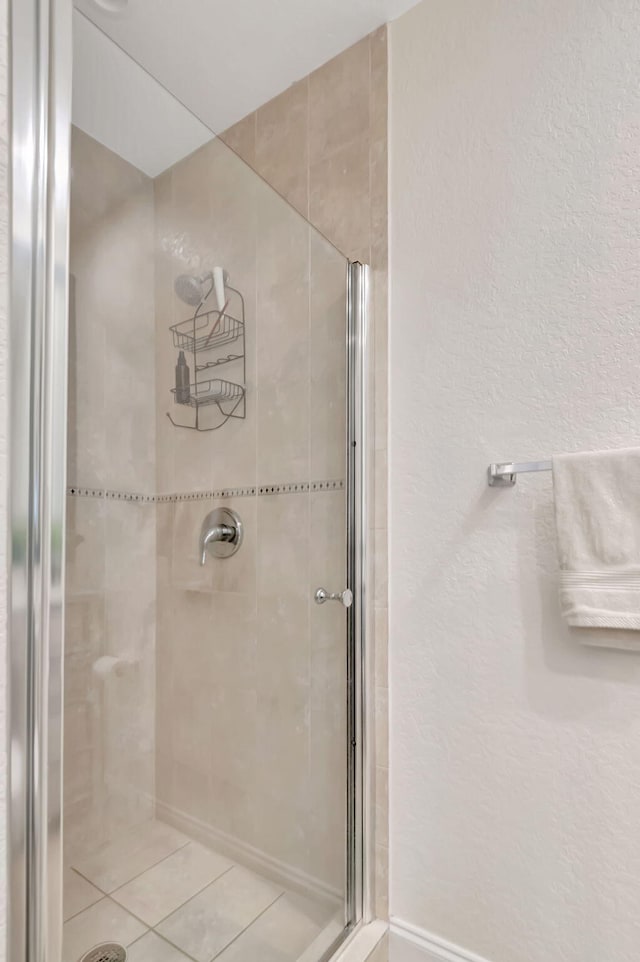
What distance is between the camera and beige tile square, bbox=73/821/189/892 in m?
0.76

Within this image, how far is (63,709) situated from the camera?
67 cm

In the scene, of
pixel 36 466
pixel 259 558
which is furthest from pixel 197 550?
pixel 36 466

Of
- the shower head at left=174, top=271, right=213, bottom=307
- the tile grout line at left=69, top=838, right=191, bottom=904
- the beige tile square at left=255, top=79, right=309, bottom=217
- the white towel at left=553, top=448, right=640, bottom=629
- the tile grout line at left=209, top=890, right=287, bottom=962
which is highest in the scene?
the beige tile square at left=255, top=79, right=309, bottom=217

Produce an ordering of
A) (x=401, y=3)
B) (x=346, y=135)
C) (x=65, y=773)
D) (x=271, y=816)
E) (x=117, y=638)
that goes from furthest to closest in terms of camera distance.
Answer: (x=346, y=135), (x=401, y=3), (x=271, y=816), (x=117, y=638), (x=65, y=773)

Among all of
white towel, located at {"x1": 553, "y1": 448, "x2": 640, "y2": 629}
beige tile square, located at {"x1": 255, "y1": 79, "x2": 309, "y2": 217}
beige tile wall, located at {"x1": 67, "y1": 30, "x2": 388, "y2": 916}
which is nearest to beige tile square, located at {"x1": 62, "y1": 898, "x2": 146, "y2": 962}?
beige tile wall, located at {"x1": 67, "y1": 30, "x2": 388, "y2": 916}

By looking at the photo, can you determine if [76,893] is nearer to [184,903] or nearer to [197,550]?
[184,903]

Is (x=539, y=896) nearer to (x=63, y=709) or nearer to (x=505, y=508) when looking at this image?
(x=505, y=508)

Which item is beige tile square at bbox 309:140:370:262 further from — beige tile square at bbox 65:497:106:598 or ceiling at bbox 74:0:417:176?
beige tile square at bbox 65:497:106:598

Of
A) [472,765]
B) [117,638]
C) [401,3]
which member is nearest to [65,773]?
[117,638]

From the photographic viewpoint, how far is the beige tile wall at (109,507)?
71 centimetres

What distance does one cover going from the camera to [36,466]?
61 cm

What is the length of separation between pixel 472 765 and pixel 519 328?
0.97 meters

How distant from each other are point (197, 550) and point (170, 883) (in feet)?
1.82

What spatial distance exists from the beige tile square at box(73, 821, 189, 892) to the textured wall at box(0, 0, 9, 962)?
19cm
